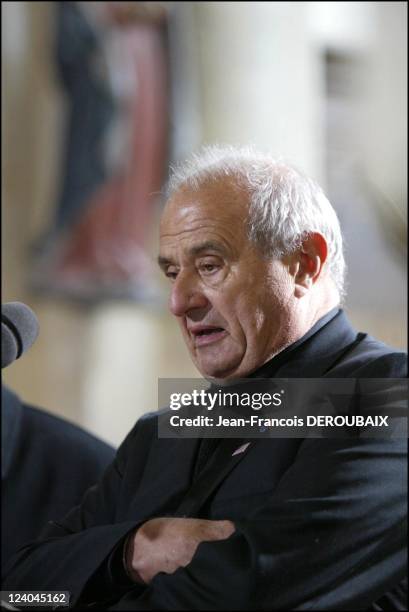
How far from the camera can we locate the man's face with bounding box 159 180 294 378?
5.64 ft

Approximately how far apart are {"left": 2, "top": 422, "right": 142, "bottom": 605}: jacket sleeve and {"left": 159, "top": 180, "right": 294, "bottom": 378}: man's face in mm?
314

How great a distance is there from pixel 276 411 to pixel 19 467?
4.23 feet

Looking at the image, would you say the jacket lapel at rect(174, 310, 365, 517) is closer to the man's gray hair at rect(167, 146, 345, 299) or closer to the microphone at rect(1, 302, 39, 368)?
the man's gray hair at rect(167, 146, 345, 299)

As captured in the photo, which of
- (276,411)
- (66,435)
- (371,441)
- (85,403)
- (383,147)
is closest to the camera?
(371,441)

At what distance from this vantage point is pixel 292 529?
1523 millimetres

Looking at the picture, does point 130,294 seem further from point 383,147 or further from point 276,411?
point 276,411

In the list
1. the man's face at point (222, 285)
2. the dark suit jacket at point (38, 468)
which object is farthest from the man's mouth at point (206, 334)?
the dark suit jacket at point (38, 468)

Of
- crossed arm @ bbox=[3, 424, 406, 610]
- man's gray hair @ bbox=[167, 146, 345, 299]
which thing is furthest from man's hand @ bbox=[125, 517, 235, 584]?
man's gray hair @ bbox=[167, 146, 345, 299]

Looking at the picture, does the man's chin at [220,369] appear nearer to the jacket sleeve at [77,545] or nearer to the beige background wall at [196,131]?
the jacket sleeve at [77,545]

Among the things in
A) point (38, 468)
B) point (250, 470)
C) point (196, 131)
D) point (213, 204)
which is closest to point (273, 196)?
point (213, 204)

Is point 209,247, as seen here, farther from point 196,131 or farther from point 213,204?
point 196,131

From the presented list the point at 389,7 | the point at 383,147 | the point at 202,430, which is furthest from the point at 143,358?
the point at 202,430

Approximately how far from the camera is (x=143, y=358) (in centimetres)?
573

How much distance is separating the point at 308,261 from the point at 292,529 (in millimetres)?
480
